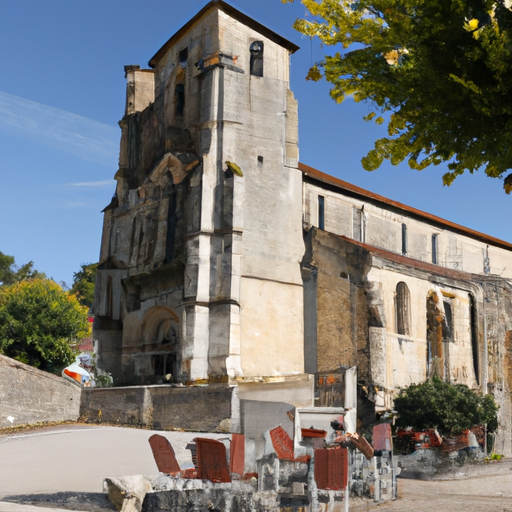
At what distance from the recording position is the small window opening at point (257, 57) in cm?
2841

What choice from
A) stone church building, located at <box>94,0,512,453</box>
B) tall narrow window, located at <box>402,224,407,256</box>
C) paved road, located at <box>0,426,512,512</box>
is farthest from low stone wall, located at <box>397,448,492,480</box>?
tall narrow window, located at <box>402,224,407,256</box>

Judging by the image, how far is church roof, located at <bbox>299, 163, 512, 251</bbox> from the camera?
3116 centimetres

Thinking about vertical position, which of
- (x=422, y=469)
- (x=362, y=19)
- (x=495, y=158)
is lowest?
(x=422, y=469)

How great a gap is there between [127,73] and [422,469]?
22581 millimetres

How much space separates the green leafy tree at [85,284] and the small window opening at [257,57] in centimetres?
3671

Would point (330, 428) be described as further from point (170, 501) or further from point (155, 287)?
point (170, 501)

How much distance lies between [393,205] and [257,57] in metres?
10.5

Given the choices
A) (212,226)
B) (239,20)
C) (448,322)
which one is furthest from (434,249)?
(239,20)

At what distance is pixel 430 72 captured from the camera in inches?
347

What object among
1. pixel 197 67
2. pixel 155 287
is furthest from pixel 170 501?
pixel 197 67

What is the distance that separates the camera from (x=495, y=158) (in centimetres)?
921

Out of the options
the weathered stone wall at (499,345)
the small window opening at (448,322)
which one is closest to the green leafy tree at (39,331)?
the small window opening at (448,322)

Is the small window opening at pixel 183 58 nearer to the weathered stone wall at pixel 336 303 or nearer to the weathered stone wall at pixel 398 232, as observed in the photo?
the weathered stone wall at pixel 398 232

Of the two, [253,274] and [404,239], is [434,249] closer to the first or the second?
[404,239]
